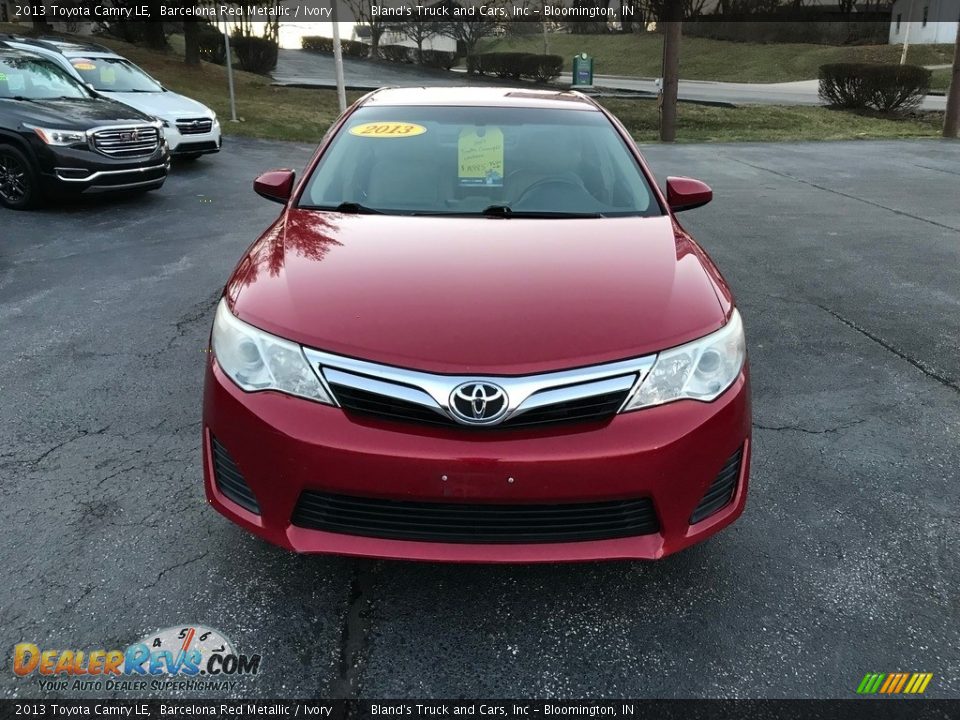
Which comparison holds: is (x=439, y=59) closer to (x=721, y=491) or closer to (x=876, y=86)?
(x=876, y=86)

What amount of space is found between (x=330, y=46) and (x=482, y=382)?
2204 inches

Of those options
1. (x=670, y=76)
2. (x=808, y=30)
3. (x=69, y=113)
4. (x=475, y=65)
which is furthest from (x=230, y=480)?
(x=808, y=30)

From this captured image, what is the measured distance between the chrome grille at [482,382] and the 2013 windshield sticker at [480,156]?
5.36 ft

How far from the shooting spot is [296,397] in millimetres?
2314

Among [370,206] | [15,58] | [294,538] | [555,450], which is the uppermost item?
[15,58]

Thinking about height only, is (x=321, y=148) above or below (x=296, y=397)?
above

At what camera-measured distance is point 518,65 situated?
3822cm

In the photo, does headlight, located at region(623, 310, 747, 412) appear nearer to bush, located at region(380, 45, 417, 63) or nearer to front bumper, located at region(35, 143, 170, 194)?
front bumper, located at region(35, 143, 170, 194)

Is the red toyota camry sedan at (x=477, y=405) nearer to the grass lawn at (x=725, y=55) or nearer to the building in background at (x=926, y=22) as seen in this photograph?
the grass lawn at (x=725, y=55)

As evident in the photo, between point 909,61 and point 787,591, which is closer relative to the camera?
point 787,591

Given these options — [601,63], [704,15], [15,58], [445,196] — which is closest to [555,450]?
[445,196]

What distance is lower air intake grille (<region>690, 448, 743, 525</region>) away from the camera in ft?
7.92

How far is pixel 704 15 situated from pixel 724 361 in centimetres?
6027

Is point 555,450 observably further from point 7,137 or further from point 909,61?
point 909,61
